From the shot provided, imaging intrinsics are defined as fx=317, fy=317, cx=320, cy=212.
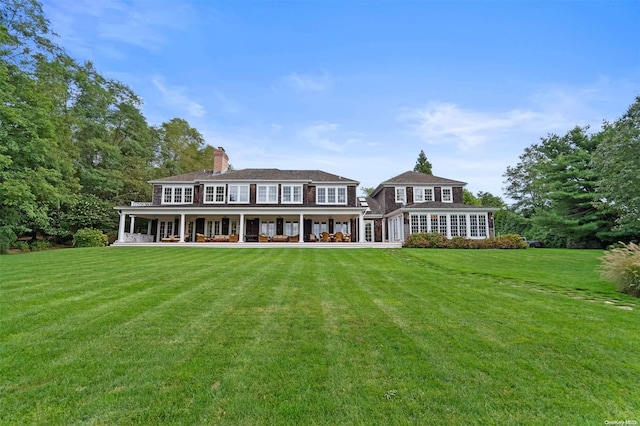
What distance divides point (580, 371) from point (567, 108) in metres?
19.8

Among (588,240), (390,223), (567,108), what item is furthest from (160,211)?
(588,240)

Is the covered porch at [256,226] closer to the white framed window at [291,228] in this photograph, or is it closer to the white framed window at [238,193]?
the white framed window at [291,228]

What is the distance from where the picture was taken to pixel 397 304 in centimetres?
602

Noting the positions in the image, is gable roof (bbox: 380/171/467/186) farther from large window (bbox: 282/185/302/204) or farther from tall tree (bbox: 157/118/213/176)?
tall tree (bbox: 157/118/213/176)

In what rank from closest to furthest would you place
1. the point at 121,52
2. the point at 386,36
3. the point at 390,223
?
the point at 386,36, the point at 121,52, the point at 390,223

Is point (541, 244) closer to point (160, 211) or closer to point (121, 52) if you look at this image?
point (160, 211)

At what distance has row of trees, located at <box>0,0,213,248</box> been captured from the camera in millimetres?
19047

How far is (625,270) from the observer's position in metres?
7.77

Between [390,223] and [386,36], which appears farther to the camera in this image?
[390,223]

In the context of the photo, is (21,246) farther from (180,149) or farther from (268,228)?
(180,149)

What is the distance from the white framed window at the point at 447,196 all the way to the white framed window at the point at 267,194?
14295 mm

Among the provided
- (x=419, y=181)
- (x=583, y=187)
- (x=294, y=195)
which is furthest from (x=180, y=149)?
(x=583, y=187)

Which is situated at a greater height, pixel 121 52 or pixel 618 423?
pixel 121 52

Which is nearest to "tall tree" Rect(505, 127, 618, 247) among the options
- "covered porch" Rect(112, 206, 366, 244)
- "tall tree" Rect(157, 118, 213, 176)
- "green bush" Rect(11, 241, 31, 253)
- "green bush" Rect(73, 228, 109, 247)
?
"covered porch" Rect(112, 206, 366, 244)
